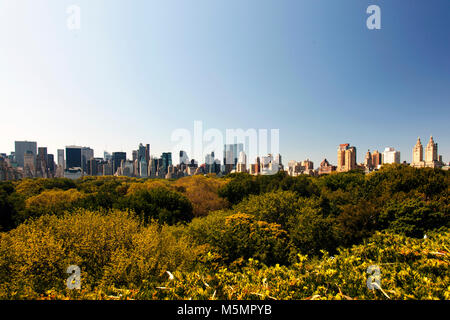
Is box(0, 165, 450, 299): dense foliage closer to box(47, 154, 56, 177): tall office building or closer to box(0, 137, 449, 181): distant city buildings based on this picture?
box(0, 137, 449, 181): distant city buildings

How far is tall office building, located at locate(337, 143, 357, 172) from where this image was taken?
111m

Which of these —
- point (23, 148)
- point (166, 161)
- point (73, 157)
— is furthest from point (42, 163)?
point (166, 161)

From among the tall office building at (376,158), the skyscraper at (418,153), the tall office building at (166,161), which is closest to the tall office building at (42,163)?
the tall office building at (166,161)

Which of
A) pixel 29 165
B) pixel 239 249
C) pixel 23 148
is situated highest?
pixel 23 148

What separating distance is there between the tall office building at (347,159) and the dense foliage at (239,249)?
98.5 metres

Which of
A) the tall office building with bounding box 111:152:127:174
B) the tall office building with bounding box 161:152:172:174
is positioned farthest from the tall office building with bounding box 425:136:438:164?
the tall office building with bounding box 111:152:127:174

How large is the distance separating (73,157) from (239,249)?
399ft

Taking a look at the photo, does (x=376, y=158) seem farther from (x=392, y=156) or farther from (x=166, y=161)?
(x=166, y=161)

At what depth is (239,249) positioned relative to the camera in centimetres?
1087

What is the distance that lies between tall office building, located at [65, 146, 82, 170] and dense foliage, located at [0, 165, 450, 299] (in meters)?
88.1
